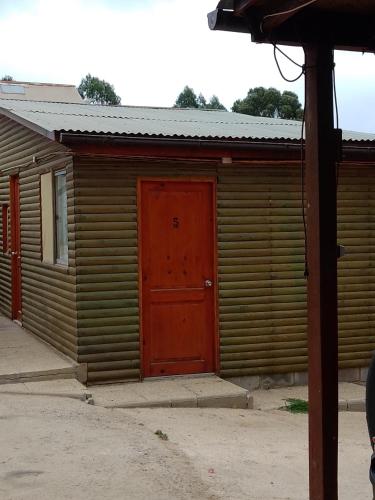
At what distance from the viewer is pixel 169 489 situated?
5.02 metres

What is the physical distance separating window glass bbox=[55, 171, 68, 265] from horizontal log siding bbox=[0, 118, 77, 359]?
17 cm

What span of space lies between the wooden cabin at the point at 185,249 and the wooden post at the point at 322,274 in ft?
13.9

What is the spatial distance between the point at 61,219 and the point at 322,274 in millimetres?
5954

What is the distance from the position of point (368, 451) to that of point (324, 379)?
10.7 feet

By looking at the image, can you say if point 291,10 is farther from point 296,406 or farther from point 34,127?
point 296,406

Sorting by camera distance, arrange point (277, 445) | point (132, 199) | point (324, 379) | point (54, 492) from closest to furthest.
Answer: point (324, 379) → point (54, 492) → point (277, 445) → point (132, 199)

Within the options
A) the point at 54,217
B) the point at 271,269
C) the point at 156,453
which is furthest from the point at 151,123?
the point at 156,453

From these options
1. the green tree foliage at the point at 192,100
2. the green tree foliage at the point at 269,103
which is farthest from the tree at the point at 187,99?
the green tree foliage at the point at 269,103

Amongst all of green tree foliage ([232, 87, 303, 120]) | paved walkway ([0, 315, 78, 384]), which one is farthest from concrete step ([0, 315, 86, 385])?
green tree foliage ([232, 87, 303, 120])

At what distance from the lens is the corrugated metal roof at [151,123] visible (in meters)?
8.55

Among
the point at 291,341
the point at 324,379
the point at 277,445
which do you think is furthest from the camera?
the point at 291,341

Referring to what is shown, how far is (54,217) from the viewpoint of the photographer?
9641 mm

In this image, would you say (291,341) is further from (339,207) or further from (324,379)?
(324,379)

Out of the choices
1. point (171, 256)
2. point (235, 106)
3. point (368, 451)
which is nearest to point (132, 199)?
point (171, 256)
